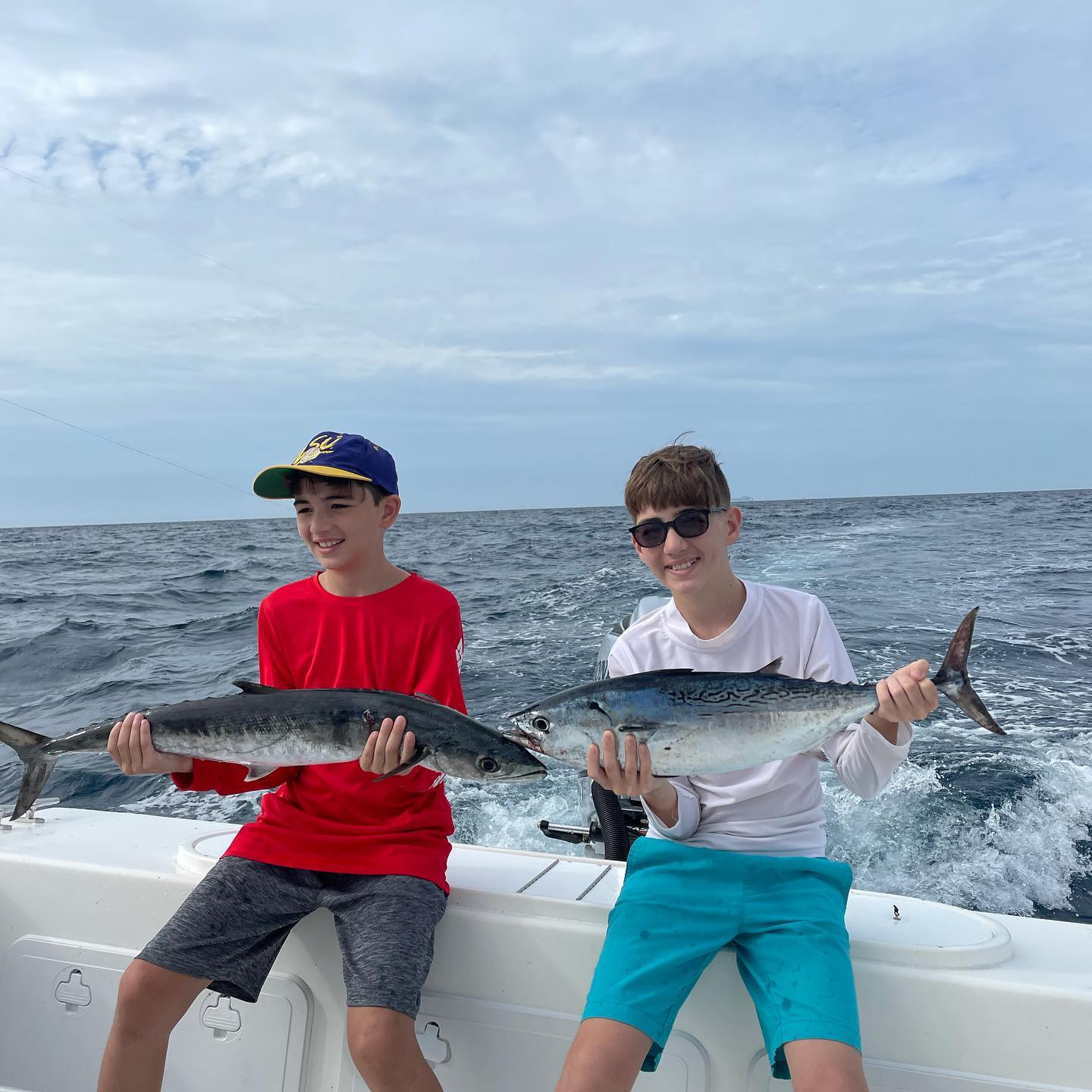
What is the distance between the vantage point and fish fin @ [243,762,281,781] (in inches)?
91.1

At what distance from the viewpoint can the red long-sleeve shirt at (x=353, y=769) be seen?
2.41 m

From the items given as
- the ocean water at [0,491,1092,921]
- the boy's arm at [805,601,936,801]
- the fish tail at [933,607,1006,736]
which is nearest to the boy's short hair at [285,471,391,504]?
the boy's arm at [805,601,936,801]

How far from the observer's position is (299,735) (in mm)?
2229

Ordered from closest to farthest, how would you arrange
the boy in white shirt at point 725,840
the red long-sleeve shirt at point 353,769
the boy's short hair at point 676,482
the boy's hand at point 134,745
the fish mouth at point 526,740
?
the boy in white shirt at point 725,840 → the fish mouth at point 526,740 → the boy's hand at point 134,745 → the red long-sleeve shirt at point 353,769 → the boy's short hair at point 676,482

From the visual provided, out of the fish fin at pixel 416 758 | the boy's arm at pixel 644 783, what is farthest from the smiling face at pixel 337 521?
the boy's arm at pixel 644 783

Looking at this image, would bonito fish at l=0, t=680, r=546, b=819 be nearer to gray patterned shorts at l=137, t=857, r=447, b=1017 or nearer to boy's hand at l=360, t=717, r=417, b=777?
boy's hand at l=360, t=717, r=417, b=777

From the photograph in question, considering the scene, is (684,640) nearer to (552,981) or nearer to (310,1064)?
(552,981)

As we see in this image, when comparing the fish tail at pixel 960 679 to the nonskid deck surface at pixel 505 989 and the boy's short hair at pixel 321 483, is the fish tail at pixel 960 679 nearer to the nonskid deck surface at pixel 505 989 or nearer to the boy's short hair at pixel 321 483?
the nonskid deck surface at pixel 505 989

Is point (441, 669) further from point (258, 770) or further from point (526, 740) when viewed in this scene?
point (258, 770)

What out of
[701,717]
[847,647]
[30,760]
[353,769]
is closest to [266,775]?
[353,769]

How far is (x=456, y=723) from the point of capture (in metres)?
2.19

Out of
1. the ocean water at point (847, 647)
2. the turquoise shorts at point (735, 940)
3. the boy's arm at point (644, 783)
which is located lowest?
the ocean water at point (847, 647)

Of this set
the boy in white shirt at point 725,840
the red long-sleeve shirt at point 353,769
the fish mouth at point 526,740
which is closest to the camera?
the boy in white shirt at point 725,840

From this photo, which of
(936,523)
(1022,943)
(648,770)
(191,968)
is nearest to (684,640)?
(648,770)
